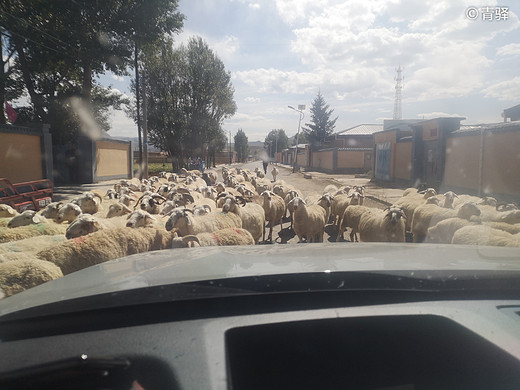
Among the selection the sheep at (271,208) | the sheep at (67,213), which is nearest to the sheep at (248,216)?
the sheep at (271,208)

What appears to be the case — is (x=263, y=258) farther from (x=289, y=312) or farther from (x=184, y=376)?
(x=184, y=376)

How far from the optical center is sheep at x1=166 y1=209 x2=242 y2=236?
20.6 feet

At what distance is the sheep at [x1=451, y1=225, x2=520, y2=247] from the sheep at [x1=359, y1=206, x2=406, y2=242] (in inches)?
42.6

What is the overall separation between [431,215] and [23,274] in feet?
24.6

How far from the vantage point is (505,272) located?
1.58 metres

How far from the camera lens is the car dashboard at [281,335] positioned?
3.72 ft

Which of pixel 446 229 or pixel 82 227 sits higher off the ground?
pixel 82 227

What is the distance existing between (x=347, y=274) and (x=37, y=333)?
4.05 ft

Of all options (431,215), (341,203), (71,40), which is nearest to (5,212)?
(341,203)

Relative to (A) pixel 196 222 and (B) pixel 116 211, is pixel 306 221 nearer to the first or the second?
(A) pixel 196 222

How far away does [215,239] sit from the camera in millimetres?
5336

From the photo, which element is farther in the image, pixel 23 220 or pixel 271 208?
pixel 271 208

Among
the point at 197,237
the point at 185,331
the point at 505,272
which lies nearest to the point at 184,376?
the point at 185,331

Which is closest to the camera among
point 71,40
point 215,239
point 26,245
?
point 26,245
